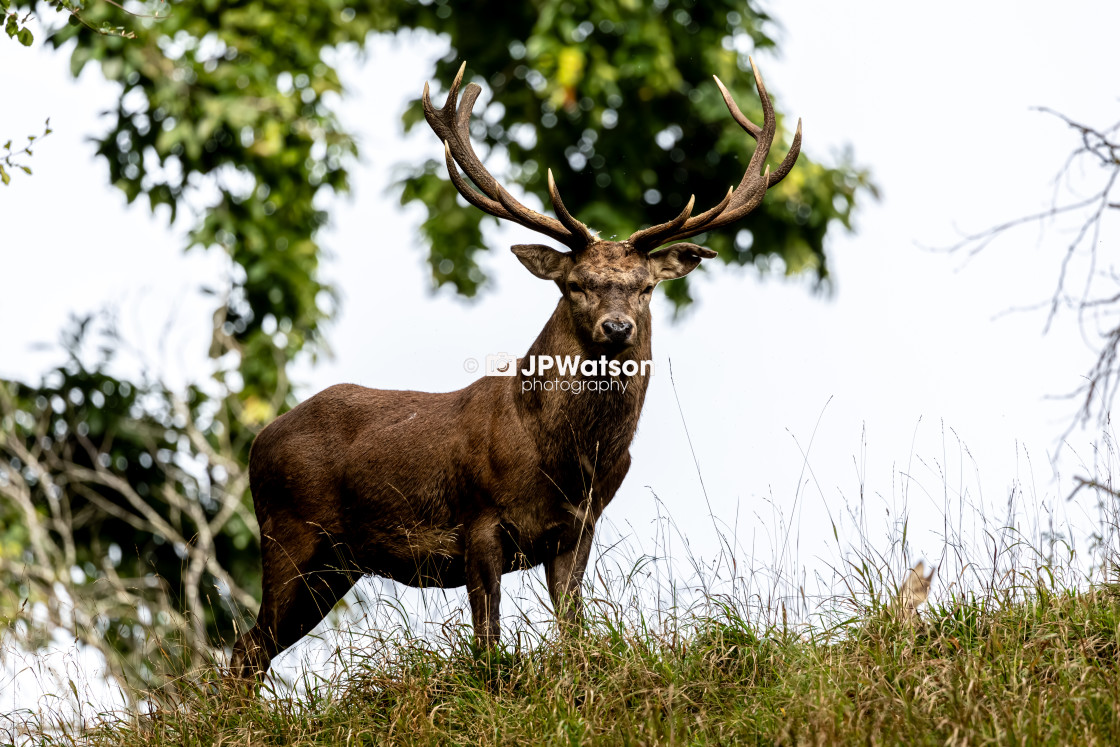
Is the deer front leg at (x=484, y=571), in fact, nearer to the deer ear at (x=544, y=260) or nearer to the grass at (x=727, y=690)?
the grass at (x=727, y=690)

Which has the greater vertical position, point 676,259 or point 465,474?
point 676,259

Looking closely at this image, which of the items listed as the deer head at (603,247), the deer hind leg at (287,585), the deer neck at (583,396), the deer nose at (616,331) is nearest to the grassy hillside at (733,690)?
the deer hind leg at (287,585)

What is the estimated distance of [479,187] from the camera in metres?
6.01

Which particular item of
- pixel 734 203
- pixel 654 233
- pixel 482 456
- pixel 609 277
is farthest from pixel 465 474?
pixel 734 203

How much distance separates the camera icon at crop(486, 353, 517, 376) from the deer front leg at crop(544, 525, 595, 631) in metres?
0.86

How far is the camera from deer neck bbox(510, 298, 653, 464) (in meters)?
5.50

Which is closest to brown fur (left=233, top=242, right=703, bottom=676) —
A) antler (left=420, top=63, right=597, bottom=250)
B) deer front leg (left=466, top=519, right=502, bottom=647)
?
deer front leg (left=466, top=519, right=502, bottom=647)

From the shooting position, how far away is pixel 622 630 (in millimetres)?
5043

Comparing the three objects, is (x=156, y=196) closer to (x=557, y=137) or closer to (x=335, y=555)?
(x=557, y=137)

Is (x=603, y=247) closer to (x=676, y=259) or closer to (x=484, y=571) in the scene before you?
(x=676, y=259)

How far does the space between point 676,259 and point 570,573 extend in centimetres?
154

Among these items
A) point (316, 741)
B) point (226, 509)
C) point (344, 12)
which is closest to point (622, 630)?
point (316, 741)

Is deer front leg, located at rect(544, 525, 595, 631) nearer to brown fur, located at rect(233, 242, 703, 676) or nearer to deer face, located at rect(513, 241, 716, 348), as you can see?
brown fur, located at rect(233, 242, 703, 676)

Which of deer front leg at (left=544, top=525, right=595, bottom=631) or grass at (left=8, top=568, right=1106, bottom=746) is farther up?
deer front leg at (left=544, top=525, right=595, bottom=631)
